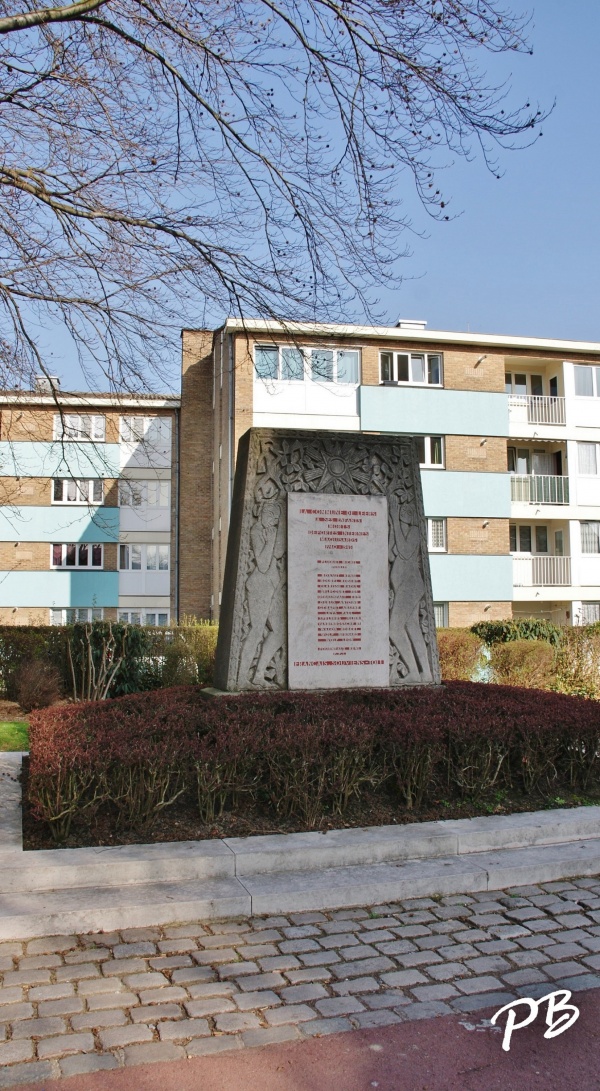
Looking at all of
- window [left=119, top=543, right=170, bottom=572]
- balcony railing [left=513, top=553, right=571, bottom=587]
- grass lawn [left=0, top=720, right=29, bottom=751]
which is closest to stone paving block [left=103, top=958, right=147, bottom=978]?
grass lawn [left=0, top=720, right=29, bottom=751]

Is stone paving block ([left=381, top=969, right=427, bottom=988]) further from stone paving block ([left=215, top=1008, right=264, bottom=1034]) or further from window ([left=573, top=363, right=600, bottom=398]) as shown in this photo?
window ([left=573, top=363, right=600, bottom=398])

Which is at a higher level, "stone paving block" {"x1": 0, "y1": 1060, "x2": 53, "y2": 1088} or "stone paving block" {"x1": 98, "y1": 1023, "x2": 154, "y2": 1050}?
"stone paving block" {"x1": 0, "y1": 1060, "x2": 53, "y2": 1088}

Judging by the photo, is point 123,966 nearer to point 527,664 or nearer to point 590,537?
point 527,664

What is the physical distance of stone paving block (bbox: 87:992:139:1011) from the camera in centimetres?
358

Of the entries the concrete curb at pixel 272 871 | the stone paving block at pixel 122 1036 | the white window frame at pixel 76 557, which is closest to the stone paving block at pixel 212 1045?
the stone paving block at pixel 122 1036

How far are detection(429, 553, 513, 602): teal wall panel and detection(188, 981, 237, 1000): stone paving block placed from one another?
90.2 ft

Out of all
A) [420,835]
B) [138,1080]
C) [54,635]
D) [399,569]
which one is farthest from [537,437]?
[138,1080]

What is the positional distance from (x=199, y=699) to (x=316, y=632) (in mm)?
1206

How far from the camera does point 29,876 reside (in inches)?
185

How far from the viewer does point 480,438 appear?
32.1 m

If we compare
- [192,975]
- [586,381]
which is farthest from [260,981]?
[586,381]

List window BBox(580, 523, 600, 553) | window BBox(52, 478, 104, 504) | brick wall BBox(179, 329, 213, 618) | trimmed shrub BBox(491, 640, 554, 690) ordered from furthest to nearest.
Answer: window BBox(52, 478, 104, 504)
brick wall BBox(179, 329, 213, 618)
window BBox(580, 523, 600, 553)
trimmed shrub BBox(491, 640, 554, 690)

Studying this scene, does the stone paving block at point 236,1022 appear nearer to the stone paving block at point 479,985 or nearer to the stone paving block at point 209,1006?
the stone paving block at point 209,1006

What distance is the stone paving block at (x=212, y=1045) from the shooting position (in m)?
3.24
